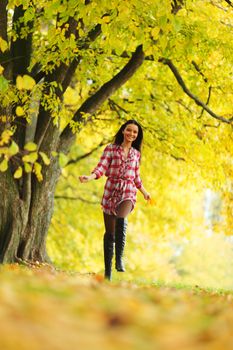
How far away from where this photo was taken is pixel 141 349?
84.1 inches

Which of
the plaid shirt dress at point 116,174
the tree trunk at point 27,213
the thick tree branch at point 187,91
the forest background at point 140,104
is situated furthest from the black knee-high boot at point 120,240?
the thick tree branch at point 187,91

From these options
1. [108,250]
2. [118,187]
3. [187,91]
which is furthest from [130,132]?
[187,91]

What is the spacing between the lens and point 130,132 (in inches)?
311

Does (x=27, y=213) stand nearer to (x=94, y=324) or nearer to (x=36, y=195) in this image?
(x=36, y=195)

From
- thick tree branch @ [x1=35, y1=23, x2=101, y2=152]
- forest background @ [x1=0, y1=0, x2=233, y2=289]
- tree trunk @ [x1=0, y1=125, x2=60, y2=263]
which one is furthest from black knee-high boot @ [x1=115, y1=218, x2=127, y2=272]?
thick tree branch @ [x1=35, y1=23, x2=101, y2=152]

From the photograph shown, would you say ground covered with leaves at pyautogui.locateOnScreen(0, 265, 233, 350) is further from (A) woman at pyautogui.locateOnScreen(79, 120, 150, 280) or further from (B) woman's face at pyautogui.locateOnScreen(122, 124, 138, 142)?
(B) woman's face at pyautogui.locateOnScreen(122, 124, 138, 142)

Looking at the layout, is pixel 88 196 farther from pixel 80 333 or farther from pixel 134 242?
pixel 80 333

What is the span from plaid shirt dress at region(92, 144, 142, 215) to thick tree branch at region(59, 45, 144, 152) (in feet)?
7.49

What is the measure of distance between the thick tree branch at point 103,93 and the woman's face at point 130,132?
227 cm

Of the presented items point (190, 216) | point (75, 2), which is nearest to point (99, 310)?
point (75, 2)

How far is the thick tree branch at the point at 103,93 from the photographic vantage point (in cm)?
1017

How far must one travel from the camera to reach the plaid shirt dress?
7875 mm

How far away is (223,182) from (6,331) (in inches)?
483

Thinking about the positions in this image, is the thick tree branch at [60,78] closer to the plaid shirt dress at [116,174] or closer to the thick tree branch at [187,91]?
the thick tree branch at [187,91]
